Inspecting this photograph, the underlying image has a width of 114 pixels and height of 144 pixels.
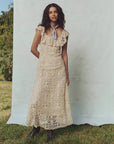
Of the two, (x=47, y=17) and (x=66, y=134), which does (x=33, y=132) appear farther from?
(x=47, y=17)

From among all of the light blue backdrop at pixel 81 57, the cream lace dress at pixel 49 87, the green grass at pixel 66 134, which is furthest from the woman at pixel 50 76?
the light blue backdrop at pixel 81 57

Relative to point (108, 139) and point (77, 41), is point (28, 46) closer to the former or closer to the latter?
point (77, 41)

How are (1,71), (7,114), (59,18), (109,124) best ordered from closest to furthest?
(59,18) → (109,124) → (7,114) → (1,71)

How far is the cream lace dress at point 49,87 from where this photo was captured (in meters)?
2.19

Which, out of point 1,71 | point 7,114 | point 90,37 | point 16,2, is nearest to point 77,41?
point 90,37

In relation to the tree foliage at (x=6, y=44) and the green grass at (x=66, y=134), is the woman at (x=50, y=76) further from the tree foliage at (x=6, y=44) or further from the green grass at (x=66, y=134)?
the tree foliage at (x=6, y=44)

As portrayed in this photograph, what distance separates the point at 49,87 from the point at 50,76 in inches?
4.7

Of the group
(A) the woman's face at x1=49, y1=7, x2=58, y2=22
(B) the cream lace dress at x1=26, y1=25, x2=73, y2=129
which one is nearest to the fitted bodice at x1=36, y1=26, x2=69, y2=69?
(B) the cream lace dress at x1=26, y1=25, x2=73, y2=129

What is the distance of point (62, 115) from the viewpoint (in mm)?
2279

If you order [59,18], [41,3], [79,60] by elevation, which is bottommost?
[79,60]

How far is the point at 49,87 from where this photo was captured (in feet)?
7.26

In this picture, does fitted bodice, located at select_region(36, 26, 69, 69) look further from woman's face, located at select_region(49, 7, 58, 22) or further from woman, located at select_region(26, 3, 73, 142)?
woman's face, located at select_region(49, 7, 58, 22)

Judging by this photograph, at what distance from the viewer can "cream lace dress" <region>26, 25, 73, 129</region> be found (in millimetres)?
2189

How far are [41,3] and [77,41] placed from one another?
0.77 meters
